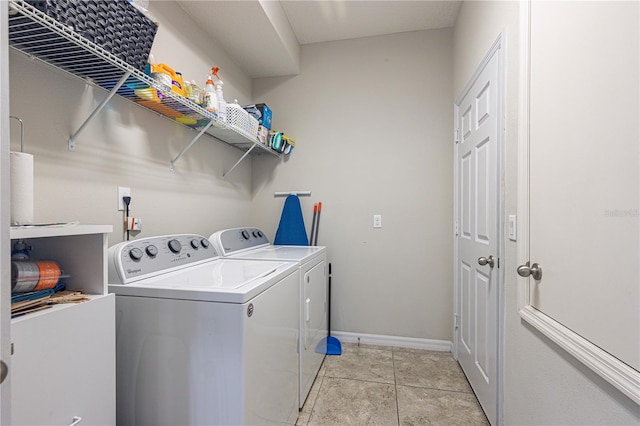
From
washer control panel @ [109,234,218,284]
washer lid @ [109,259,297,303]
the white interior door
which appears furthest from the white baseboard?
Answer: washer control panel @ [109,234,218,284]

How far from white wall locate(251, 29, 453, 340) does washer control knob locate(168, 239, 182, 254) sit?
128 centimetres

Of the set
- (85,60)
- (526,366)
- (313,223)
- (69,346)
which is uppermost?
(85,60)

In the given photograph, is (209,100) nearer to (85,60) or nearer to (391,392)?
(85,60)

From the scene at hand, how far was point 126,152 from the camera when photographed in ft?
4.50

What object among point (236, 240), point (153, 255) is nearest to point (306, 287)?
point (236, 240)

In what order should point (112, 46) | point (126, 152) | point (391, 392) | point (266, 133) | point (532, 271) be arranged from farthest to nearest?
point (266, 133) → point (391, 392) → point (126, 152) → point (532, 271) → point (112, 46)

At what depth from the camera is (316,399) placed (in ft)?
5.72

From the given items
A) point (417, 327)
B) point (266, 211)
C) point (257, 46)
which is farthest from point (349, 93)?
point (417, 327)

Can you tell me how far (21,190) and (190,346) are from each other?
2.23 ft

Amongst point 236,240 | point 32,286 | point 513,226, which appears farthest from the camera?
point 236,240

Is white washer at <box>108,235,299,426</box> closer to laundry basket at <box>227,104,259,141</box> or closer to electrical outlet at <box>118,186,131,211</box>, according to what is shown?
electrical outlet at <box>118,186,131,211</box>

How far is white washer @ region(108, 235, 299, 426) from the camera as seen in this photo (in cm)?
97

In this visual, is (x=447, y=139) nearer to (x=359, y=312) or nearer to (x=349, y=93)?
(x=349, y=93)

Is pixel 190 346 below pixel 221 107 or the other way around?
below
